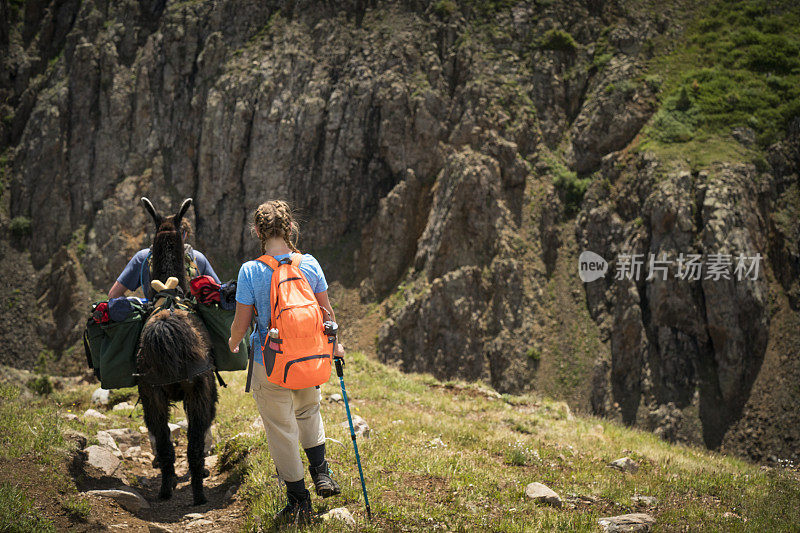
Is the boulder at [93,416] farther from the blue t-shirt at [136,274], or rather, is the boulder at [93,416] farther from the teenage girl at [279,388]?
the teenage girl at [279,388]

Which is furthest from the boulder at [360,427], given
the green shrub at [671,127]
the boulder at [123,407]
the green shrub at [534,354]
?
the green shrub at [671,127]

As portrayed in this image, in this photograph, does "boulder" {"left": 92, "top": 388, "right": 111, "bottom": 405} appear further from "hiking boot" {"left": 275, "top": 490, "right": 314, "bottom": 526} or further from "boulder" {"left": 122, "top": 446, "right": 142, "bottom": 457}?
"hiking boot" {"left": 275, "top": 490, "right": 314, "bottom": 526}

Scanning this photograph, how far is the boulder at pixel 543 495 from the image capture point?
216 inches

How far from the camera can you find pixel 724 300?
25.5 metres

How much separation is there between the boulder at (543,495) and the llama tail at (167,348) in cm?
386

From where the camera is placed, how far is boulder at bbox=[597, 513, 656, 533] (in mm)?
4941

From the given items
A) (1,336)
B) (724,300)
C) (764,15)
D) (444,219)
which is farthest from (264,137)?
(764,15)

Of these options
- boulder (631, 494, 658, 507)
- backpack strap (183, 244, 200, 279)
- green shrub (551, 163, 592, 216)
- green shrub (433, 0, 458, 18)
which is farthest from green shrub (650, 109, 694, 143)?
backpack strap (183, 244, 200, 279)

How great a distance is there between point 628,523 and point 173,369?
486 cm

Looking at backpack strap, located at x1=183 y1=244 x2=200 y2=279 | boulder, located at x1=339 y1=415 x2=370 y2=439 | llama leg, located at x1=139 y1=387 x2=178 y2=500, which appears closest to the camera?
llama leg, located at x1=139 y1=387 x2=178 y2=500

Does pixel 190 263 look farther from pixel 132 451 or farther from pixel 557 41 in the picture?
pixel 557 41

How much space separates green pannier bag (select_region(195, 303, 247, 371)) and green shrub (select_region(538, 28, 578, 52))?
118 ft

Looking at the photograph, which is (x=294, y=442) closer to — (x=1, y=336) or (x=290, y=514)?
(x=290, y=514)

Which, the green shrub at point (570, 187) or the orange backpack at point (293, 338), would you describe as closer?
the orange backpack at point (293, 338)
